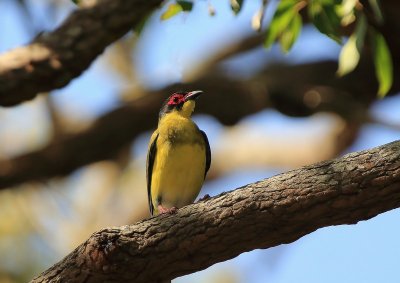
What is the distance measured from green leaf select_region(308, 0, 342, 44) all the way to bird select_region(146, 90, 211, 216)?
1.72 m

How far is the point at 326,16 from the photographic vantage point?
5.57m

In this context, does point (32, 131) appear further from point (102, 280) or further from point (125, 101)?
point (102, 280)

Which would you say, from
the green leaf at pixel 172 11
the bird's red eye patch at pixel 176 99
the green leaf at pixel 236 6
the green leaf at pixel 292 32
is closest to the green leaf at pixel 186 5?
the green leaf at pixel 172 11

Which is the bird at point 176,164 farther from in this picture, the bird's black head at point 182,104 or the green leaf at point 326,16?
the green leaf at point 326,16

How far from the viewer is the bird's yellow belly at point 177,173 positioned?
22.0 feet

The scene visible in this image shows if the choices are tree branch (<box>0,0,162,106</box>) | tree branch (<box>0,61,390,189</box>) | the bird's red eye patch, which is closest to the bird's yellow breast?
the bird's red eye patch

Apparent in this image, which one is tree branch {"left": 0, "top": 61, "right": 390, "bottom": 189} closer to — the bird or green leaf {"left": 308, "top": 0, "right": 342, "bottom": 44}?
the bird

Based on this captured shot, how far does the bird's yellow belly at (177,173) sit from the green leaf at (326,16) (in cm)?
172

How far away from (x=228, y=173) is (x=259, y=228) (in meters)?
6.75

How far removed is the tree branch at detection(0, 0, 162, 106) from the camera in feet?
21.0

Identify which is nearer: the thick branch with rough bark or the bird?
the thick branch with rough bark

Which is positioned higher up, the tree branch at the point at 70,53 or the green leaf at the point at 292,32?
the tree branch at the point at 70,53

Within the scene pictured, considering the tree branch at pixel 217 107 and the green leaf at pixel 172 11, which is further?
the tree branch at pixel 217 107

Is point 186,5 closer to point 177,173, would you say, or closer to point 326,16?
point 326,16
